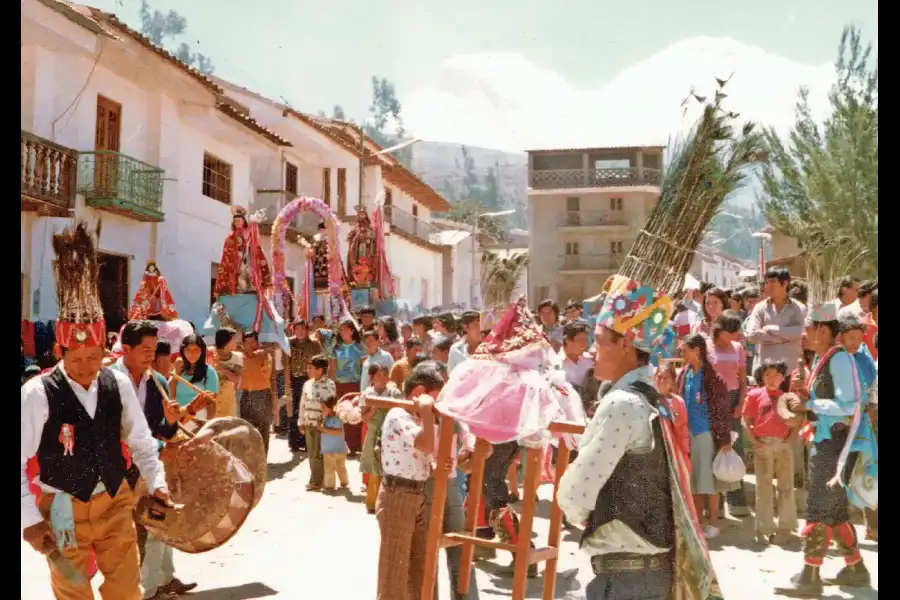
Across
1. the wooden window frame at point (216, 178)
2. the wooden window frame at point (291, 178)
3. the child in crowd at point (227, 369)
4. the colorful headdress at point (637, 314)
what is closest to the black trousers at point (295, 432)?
the child in crowd at point (227, 369)

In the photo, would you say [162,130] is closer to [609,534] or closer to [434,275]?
[609,534]

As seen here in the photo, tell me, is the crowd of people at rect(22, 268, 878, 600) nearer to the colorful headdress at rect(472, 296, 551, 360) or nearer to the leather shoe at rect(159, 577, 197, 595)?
the leather shoe at rect(159, 577, 197, 595)

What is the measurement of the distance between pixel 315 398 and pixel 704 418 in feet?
15.3

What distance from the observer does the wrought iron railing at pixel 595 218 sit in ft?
140

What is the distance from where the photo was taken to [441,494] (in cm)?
461

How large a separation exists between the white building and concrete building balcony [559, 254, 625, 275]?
2119cm

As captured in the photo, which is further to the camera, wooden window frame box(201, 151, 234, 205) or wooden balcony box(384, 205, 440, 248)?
wooden balcony box(384, 205, 440, 248)

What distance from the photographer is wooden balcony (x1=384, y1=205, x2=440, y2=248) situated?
31.9 metres

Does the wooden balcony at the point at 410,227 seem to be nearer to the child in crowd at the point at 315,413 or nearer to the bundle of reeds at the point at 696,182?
the child in crowd at the point at 315,413

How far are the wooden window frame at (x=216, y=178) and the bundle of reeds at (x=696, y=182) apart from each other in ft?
52.1

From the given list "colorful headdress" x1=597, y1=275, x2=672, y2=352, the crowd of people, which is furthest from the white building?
"colorful headdress" x1=597, y1=275, x2=672, y2=352

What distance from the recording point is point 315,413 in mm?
10273

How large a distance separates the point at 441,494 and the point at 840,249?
303 inches
